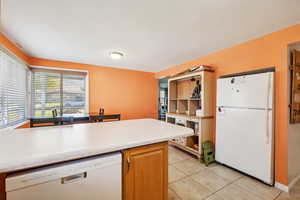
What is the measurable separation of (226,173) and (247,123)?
2.98ft

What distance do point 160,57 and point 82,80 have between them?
2274 millimetres

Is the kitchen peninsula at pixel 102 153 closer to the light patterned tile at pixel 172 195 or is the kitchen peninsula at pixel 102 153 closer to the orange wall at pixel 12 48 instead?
the light patterned tile at pixel 172 195

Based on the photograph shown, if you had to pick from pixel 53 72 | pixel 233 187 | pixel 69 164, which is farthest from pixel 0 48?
pixel 233 187

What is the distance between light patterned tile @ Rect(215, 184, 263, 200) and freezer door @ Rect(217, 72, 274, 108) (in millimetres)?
1183

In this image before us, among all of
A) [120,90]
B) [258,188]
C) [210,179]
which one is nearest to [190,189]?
[210,179]

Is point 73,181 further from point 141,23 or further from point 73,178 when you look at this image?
point 141,23

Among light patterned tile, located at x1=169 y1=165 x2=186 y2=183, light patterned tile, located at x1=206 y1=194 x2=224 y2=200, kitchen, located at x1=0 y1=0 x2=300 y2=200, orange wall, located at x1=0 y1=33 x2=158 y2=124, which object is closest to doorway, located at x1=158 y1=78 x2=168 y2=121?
orange wall, located at x1=0 y1=33 x2=158 y2=124

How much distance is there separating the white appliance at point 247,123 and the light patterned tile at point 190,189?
0.78 metres

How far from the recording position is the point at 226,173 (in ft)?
6.88

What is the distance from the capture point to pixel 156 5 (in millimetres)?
1368

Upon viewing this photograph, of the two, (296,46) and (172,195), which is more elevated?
(296,46)

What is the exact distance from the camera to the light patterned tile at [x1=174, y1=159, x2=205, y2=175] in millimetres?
2162

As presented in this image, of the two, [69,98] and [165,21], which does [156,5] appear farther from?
[69,98]

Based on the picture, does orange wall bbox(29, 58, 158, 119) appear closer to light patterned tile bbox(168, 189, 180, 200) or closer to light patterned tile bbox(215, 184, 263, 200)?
light patterned tile bbox(168, 189, 180, 200)
